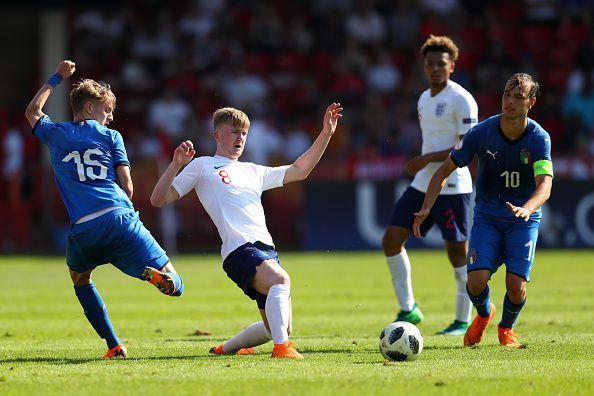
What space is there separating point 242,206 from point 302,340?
6.20 feet

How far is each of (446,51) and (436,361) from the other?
374 centimetres

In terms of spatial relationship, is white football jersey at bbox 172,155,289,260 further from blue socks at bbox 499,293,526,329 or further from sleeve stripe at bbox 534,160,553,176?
sleeve stripe at bbox 534,160,553,176

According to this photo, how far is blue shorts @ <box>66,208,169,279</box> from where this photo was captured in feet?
27.8

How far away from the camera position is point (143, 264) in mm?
8547

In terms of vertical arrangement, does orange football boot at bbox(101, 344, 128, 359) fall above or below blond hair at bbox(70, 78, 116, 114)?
below

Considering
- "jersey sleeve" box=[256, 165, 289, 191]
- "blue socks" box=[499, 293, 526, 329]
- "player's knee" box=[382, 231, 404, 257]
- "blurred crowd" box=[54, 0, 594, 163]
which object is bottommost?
"blue socks" box=[499, 293, 526, 329]

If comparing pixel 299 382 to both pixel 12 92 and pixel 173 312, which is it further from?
pixel 12 92

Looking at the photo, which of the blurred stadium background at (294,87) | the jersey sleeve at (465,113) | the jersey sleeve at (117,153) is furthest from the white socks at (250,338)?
the blurred stadium background at (294,87)

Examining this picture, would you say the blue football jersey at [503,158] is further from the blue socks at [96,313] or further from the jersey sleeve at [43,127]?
the jersey sleeve at [43,127]

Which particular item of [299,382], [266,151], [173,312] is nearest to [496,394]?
[299,382]

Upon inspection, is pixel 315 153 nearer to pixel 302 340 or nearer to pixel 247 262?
pixel 247 262

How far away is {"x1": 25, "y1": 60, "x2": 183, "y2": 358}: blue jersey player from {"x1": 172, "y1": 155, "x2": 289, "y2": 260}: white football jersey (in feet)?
1.53

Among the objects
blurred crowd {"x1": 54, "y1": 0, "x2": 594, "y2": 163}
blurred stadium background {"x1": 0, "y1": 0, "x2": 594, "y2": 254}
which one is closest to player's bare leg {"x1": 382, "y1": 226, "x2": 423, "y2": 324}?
blurred stadium background {"x1": 0, "y1": 0, "x2": 594, "y2": 254}

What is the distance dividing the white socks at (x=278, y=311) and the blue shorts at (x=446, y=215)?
283 centimetres
